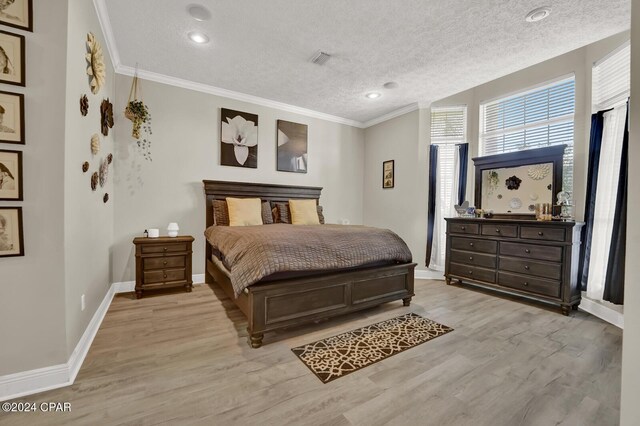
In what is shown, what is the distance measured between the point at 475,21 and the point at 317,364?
128 inches

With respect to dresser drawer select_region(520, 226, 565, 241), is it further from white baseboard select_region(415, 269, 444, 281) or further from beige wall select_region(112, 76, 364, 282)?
beige wall select_region(112, 76, 364, 282)

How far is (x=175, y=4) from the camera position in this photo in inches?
91.4

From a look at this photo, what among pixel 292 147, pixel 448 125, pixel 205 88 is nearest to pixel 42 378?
pixel 205 88

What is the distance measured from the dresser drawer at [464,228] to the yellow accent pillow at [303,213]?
2065 millimetres

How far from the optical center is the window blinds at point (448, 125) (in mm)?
4547

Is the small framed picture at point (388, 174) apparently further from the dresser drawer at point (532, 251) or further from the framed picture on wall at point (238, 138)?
the framed picture on wall at point (238, 138)

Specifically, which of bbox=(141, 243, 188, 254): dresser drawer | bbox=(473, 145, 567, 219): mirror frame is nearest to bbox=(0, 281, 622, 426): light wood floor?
bbox=(141, 243, 188, 254): dresser drawer

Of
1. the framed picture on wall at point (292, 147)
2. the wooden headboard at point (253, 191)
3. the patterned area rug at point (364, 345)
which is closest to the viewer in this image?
the patterned area rug at point (364, 345)

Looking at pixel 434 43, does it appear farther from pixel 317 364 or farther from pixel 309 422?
pixel 309 422

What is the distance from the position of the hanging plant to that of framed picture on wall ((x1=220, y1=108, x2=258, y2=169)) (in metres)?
0.95

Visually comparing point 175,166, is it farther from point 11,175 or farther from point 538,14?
point 538,14

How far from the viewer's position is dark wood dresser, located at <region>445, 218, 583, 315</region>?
3.00 m

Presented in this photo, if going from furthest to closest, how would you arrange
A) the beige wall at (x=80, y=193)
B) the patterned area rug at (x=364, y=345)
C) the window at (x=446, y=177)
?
the window at (x=446, y=177) → the patterned area rug at (x=364, y=345) → the beige wall at (x=80, y=193)

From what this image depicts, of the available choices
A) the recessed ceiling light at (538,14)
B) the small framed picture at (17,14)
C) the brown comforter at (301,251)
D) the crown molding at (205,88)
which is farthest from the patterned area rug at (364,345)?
the crown molding at (205,88)
